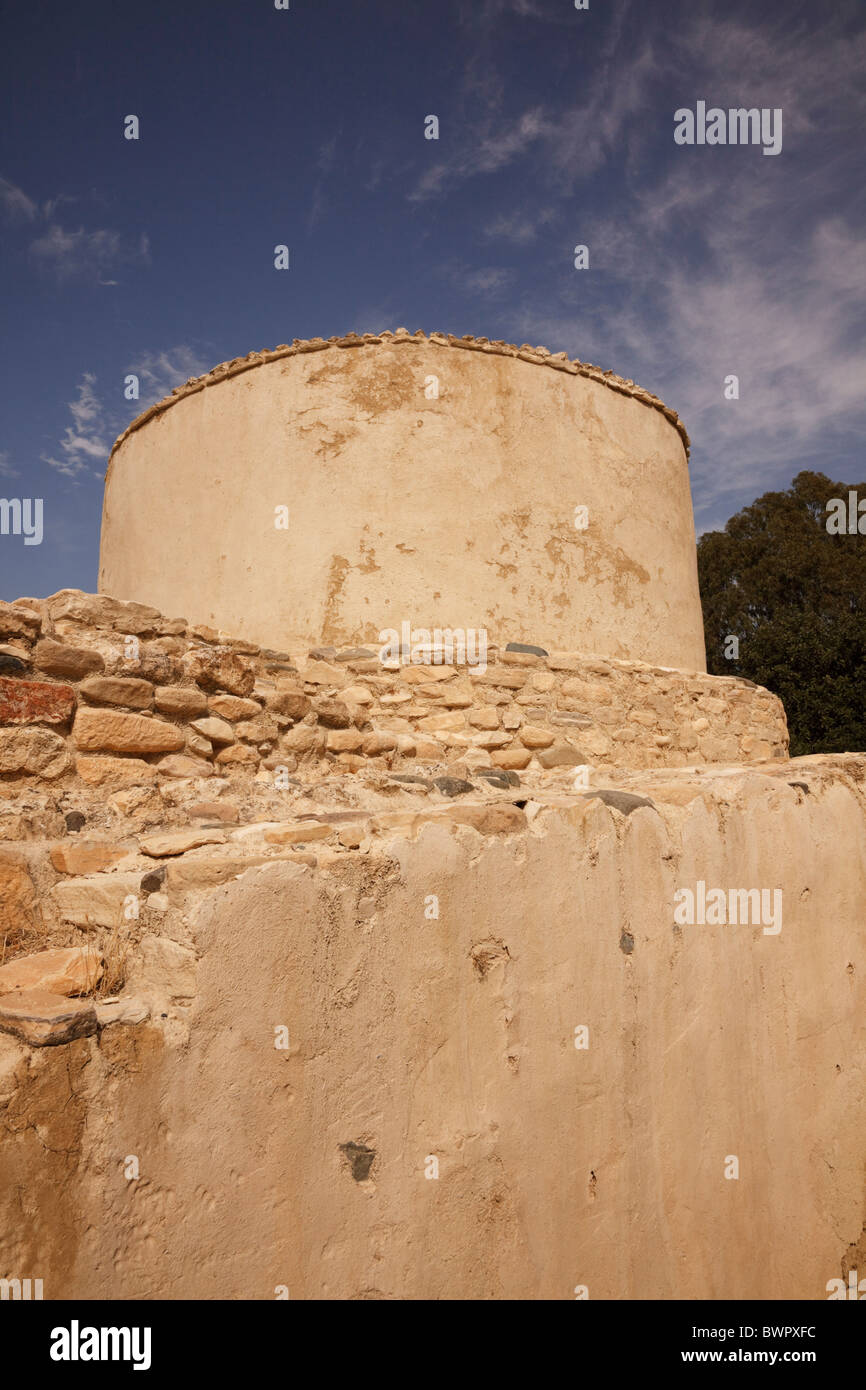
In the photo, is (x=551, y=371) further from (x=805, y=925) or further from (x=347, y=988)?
(x=347, y=988)

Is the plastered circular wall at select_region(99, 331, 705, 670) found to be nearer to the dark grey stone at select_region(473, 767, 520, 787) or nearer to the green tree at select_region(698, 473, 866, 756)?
the dark grey stone at select_region(473, 767, 520, 787)

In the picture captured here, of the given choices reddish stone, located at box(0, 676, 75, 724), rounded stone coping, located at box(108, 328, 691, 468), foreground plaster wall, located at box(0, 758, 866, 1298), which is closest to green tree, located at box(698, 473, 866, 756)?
rounded stone coping, located at box(108, 328, 691, 468)

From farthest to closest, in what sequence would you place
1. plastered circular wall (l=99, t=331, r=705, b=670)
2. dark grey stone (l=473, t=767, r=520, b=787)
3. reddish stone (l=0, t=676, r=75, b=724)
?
plastered circular wall (l=99, t=331, r=705, b=670) < dark grey stone (l=473, t=767, r=520, b=787) < reddish stone (l=0, t=676, r=75, b=724)

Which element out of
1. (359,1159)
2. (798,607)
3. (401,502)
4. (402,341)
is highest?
(798,607)

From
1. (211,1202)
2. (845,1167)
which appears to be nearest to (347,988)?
(211,1202)

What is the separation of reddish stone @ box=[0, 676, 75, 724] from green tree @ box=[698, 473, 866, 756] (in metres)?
12.8

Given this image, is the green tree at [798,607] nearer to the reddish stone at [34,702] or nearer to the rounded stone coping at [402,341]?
the rounded stone coping at [402,341]

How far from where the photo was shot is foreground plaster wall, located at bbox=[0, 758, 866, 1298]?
1.76 meters

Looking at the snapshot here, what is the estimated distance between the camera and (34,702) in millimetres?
2797

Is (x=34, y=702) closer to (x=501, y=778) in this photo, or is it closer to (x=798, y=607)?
(x=501, y=778)

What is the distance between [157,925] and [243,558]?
4.24 m

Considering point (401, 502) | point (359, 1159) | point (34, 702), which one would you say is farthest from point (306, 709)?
point (401, 502)

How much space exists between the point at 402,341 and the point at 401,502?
1.26m

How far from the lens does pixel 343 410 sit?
19.3 feet
